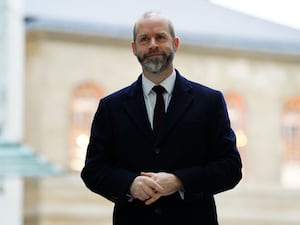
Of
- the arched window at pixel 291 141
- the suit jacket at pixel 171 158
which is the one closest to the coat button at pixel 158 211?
the suit jacket at pixel 171 158

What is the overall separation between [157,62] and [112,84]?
1109cm

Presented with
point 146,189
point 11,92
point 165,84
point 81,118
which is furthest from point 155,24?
point 81,118

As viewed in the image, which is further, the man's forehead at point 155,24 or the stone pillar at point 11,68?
the stone pillar at point 11,68

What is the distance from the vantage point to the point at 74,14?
1284 cm

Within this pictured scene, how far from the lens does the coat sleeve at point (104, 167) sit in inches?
80.3

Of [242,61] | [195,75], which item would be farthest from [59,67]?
[242,61]

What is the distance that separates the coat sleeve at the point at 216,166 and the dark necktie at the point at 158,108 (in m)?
0.13

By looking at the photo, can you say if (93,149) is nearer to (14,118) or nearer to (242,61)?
(14,118)

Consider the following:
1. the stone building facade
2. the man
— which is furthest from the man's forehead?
the stone building facade

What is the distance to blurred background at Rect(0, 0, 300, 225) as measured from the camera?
40.8ft

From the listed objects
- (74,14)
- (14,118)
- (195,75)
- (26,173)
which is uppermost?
(74,14)

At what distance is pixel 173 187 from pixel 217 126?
0.21 m

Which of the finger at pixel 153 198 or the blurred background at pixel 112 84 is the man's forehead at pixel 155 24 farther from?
the blurred background at pixel 112 84

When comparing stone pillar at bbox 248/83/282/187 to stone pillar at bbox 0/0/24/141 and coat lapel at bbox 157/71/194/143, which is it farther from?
coat lapel at bbox 157/71/194/143
